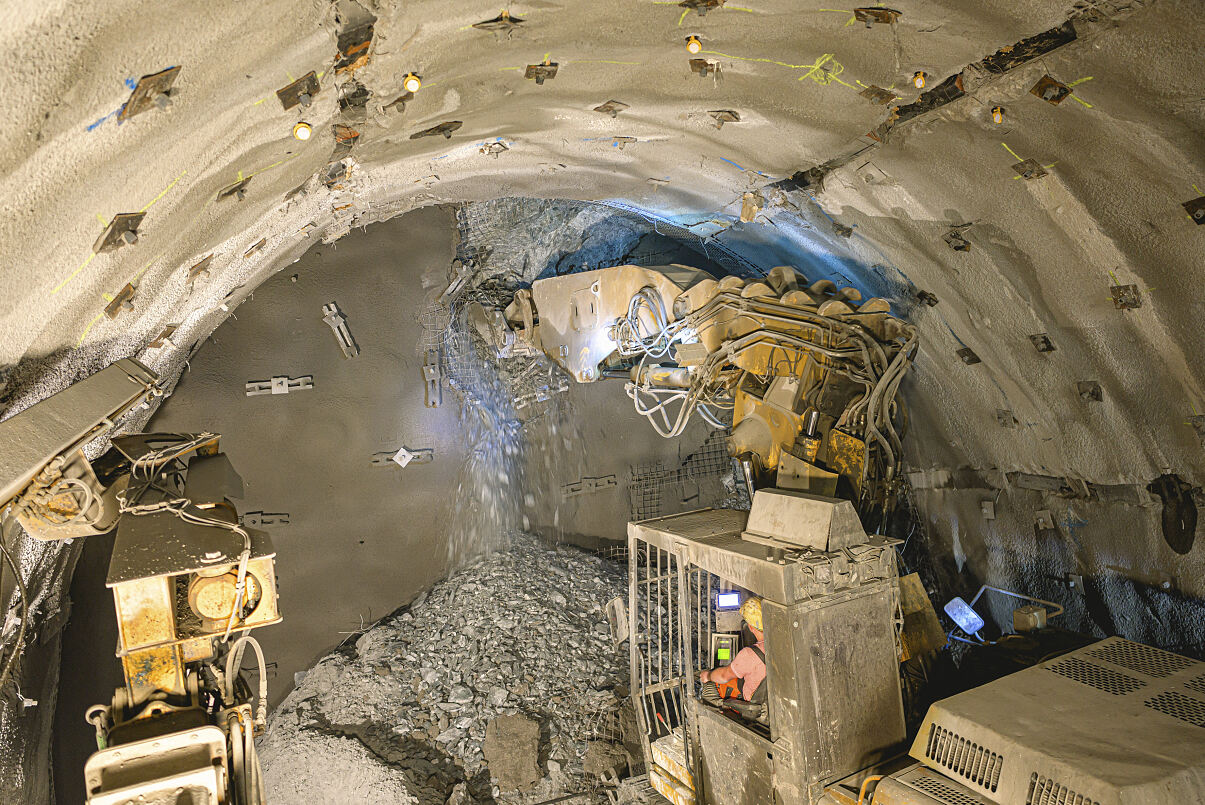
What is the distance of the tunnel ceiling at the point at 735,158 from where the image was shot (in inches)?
74.7

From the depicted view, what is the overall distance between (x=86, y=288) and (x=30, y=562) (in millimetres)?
2204

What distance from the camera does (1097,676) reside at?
288 cm

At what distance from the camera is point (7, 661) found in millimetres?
3170

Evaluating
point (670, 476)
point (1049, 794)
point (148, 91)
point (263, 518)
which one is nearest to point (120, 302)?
point (148, 91)

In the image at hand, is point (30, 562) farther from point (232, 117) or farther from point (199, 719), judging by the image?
point (232, 117)

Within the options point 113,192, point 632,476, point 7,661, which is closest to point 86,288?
point 113,192

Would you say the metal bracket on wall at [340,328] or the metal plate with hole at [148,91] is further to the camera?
the metal bracket on wall at [340,328]

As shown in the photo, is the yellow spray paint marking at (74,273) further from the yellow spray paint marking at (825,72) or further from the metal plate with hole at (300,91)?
the yellow spray paint marking at (825,72)

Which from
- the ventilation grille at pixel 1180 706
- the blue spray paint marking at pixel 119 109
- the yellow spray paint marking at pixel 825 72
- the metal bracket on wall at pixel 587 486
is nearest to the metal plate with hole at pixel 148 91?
the blue spray paint marking at pixel 119 109

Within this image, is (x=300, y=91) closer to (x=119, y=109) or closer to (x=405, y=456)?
(x=119, y=109)

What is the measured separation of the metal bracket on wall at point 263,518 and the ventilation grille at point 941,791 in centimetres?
563

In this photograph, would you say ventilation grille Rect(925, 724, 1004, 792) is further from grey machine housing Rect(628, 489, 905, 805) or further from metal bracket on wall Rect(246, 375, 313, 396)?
metal bracket on wall Rect(246, 375, 313, 396)

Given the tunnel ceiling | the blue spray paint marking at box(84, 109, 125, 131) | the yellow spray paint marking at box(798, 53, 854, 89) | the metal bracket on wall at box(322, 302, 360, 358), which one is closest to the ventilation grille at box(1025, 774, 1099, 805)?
the tunnel ceiling

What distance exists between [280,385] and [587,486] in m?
3.79
